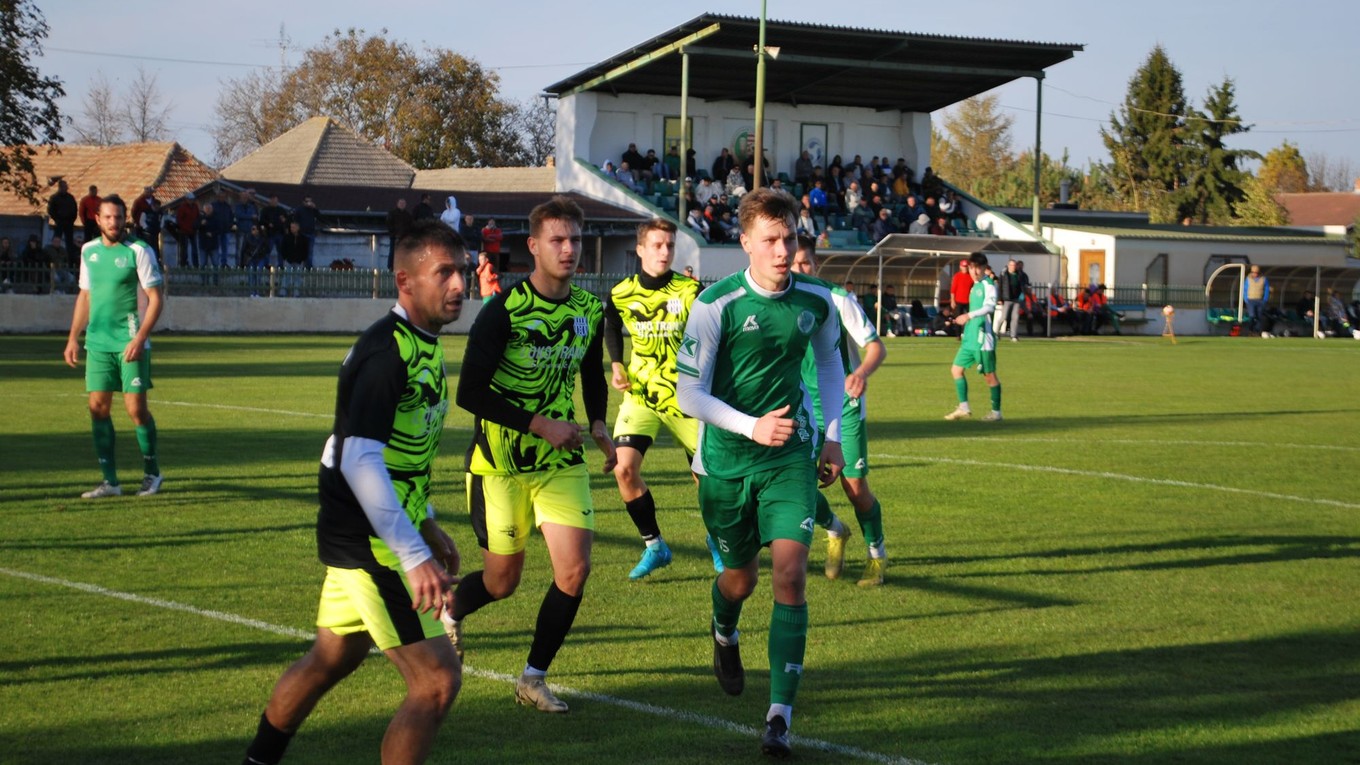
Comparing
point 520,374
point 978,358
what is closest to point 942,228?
point 978,358

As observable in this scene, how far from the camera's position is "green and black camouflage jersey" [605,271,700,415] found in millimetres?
9016

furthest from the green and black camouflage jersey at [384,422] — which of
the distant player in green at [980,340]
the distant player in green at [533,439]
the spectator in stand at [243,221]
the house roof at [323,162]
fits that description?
the house roof at [323,162]

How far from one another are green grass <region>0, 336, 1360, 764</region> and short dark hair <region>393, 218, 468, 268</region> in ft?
6.40

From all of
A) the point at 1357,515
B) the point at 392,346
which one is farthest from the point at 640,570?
the point at 1357,515

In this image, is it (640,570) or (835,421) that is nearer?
(835,421)

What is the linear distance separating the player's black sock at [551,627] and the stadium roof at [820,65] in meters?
43.8

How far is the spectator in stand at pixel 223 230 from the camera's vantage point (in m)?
36.7

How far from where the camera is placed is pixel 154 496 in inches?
448

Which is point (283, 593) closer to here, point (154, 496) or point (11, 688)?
point (11, 688)

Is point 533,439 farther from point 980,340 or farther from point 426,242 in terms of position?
point 980,340

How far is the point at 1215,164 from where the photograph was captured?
87.8 metres

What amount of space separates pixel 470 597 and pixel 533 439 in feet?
2.66

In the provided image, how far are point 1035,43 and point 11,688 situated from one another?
172ft

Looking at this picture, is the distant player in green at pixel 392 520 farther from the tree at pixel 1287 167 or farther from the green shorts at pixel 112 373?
the tree at pixel 1287 167
